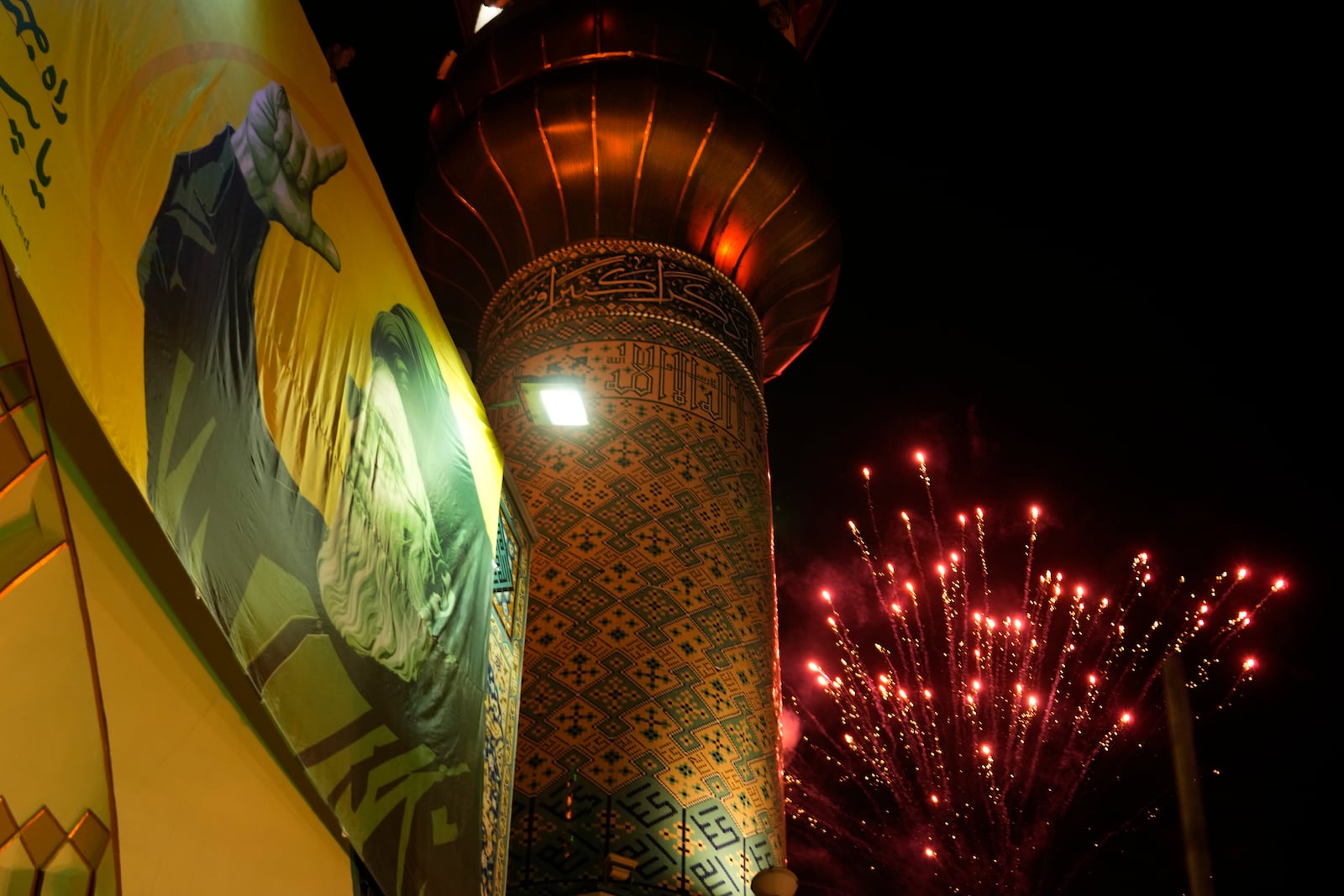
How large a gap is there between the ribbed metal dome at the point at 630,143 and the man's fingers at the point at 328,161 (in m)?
3.39

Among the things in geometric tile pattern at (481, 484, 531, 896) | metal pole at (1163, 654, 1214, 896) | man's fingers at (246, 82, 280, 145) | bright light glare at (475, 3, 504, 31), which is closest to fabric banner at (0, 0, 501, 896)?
man's fingers at (246, 82, 280, 145)

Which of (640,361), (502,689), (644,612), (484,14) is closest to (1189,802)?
(502,689)

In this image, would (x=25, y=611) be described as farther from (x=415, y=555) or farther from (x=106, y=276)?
(x=415, y=555)

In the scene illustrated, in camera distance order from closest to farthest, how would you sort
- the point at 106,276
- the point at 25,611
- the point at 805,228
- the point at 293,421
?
the point at 25,611, the point at 106,276, the point at 293,421, the point at 805,228

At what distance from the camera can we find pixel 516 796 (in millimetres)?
4410

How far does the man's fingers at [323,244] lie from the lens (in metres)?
2.51

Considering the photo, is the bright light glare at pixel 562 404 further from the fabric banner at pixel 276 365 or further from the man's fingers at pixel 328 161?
the man's fingers at pixel 328 161

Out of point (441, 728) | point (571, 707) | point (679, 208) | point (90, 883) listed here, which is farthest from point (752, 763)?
point (90, 883)

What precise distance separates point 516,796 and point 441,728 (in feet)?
5.39

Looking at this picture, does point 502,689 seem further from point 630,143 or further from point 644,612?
point 630,143

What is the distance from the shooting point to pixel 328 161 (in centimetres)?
262

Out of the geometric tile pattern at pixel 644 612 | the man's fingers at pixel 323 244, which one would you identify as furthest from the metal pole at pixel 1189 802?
the man's fingers at pixel 323 244

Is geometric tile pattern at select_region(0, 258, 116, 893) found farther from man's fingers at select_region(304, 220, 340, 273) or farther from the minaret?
the minaret

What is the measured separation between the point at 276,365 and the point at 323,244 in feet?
1.35
